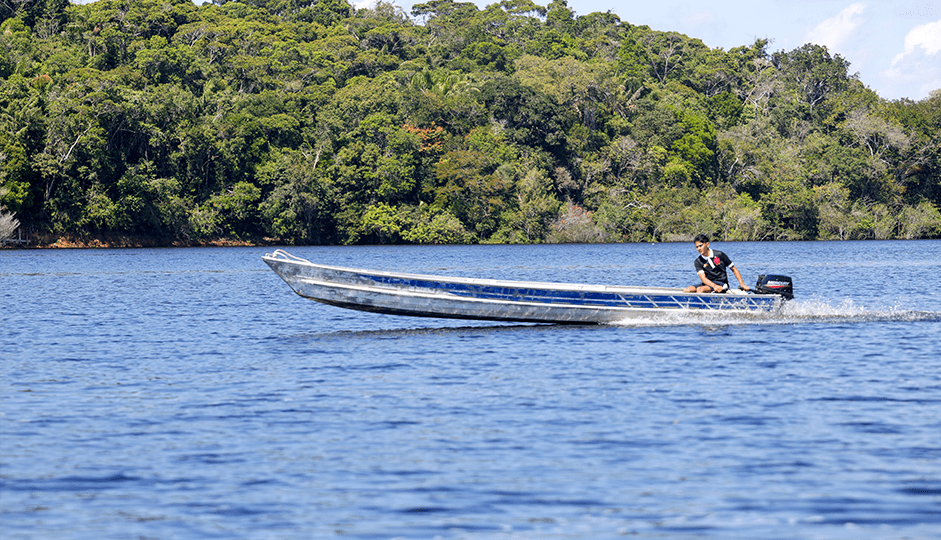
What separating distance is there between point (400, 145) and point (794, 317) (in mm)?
71502

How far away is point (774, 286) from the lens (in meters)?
24.4

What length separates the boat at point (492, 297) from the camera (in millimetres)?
23000

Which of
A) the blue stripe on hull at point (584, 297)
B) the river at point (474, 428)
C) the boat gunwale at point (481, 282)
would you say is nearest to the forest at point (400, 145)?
the river at point (474, 428)

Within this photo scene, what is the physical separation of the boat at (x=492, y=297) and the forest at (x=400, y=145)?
2361 inches

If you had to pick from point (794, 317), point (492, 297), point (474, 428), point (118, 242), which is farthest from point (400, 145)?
point (474, 428)

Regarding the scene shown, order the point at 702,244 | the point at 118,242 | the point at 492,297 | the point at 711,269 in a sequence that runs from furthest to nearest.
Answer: the point at 118,242 → the point at 711,269 → the point at 492,297 → the point at 702,244

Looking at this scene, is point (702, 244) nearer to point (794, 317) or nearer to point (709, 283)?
point (709, 283)

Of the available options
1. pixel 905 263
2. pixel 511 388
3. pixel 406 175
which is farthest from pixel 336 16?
pixel 511 388

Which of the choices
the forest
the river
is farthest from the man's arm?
the forest

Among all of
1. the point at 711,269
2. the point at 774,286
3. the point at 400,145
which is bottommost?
the point at 774,286

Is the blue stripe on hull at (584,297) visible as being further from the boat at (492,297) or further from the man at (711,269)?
the man at (711,269)

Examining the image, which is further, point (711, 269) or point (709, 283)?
point (711, 269)

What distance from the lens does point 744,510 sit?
32.5 ft

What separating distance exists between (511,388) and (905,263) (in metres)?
48.6
